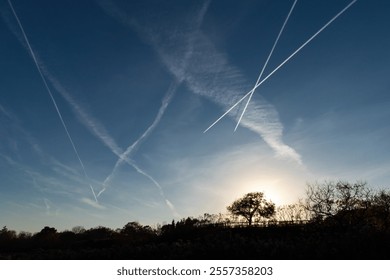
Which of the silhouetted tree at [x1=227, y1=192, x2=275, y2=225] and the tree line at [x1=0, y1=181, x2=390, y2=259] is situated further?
the silhouetted tree at [x1=227, y1=192, x2=275, y2=225]

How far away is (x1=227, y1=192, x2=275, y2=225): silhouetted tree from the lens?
9244 centimetres

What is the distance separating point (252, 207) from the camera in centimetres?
9394

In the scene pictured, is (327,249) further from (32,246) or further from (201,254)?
(32,246)

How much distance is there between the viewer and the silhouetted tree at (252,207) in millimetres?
92438

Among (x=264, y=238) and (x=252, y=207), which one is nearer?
(x=264, y=238)

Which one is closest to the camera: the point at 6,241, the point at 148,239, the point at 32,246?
the point at 148,239

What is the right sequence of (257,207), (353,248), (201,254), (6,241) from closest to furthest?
(353,248) < (201,254) < (6,241) < (257,207)

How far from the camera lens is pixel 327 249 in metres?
19.7

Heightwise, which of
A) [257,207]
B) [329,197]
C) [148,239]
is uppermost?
[257,207]

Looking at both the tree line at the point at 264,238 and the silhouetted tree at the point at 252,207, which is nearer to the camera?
the tree line at the point at 264,238
